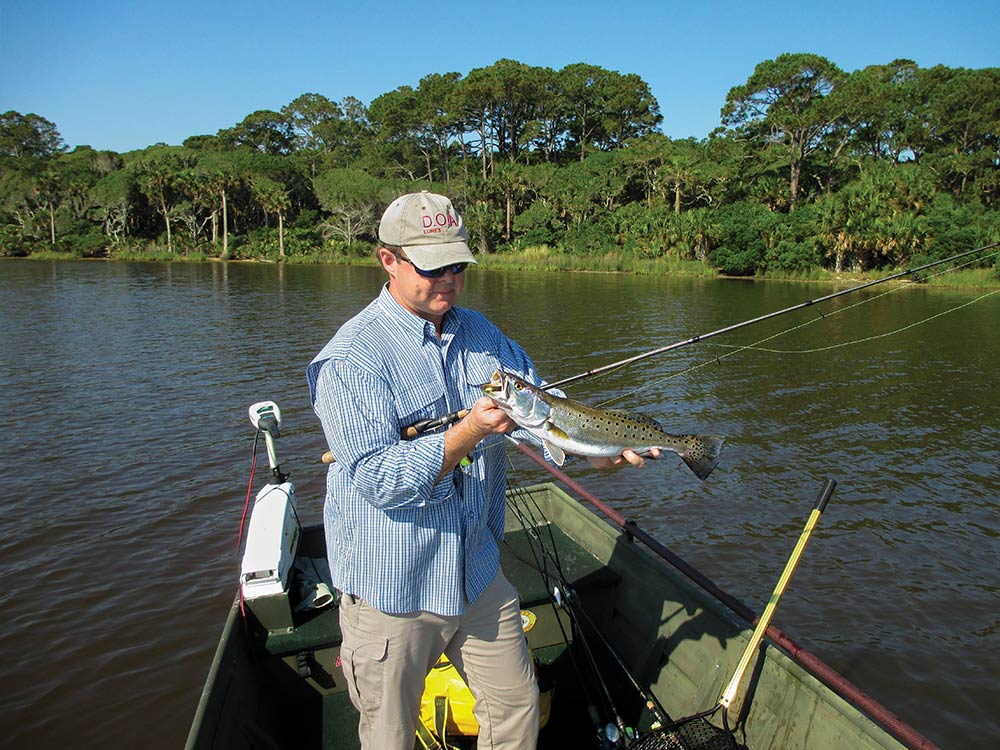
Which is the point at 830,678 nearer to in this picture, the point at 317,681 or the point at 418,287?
the point at 418,287

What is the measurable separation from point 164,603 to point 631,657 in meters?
4.92

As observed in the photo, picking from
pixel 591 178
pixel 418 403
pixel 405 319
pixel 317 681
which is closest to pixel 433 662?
pixel 418 403

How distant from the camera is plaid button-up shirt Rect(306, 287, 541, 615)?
2.45 meters

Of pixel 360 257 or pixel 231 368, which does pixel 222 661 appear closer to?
pixel 231 368

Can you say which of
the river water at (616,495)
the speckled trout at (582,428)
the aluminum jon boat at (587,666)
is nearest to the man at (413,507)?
the speckled trout at (582,428)

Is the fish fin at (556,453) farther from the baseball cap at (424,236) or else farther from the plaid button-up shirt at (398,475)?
the baseball cap at (424,236)

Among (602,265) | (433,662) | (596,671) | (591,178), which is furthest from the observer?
(591,178)

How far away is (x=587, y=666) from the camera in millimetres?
4527

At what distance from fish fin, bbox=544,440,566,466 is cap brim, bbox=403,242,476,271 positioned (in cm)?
93

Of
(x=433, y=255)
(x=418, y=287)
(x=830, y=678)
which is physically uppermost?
(x=433, y=255)

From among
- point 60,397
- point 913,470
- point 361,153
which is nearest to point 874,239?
point 913,470

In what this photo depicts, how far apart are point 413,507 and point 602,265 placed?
4963cm

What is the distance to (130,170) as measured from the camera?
234 feet

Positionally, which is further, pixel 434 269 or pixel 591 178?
pixel 591 178
